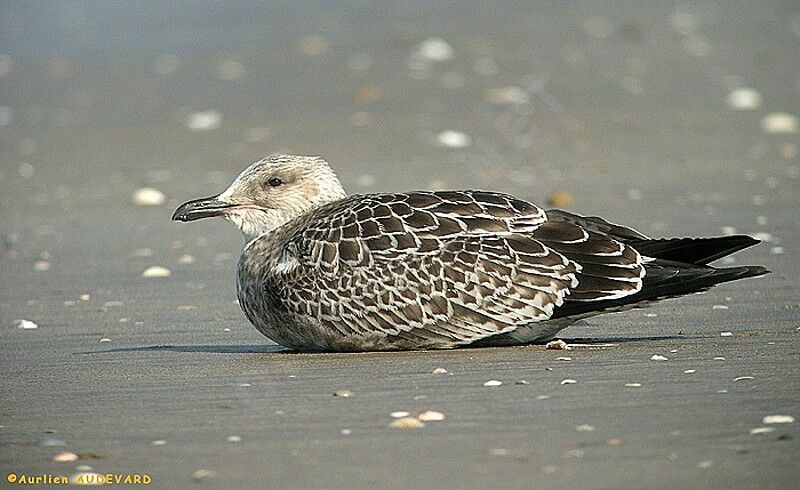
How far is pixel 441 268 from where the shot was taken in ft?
22.2

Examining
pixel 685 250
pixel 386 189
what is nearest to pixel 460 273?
pixel 685 250

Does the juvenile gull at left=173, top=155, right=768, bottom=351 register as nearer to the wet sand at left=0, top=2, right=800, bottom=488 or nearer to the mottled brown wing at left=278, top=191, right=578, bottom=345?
the mottled brown wing at left=278, top=191, right=578, bottom=345

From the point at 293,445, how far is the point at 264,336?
2345 mm

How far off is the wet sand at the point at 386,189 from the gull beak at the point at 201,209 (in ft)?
1.92

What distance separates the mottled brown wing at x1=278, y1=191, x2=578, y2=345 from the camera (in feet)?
22.2

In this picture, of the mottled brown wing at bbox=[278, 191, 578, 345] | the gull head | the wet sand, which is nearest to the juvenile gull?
the mottled brown wing at bbox=[278, 191, 578, 345]

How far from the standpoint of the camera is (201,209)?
746 centimetres

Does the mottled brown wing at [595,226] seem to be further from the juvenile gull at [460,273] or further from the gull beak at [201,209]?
the gull beak at [201,209]

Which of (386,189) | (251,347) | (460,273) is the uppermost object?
(386,189)

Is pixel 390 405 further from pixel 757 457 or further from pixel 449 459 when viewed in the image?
pixel 757 457

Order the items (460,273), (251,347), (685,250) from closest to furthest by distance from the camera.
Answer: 1. (460,273)
2. (685,250)
3. (251,347)

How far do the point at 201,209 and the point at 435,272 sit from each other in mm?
1299

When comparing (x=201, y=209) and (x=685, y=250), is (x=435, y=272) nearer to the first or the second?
(x=685, y=250)

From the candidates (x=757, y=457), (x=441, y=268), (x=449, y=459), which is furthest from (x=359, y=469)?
(x=441, y=268)
